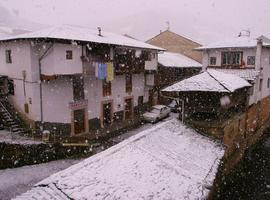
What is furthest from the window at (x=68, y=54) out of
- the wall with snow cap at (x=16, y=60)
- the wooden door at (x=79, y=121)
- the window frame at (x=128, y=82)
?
the window frame at (x=128, y=82)

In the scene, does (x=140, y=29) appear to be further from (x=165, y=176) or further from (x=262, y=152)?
(x=165, y=176)

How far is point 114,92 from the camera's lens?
1096 inches

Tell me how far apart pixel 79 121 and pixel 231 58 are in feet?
57.6

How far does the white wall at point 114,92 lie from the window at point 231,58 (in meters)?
9.91

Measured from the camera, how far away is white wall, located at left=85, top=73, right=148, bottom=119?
24.7 m

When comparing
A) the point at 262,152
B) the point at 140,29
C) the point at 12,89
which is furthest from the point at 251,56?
the point at 140,29

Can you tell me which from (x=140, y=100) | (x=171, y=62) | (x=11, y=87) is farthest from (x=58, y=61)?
(x=171, y=62)

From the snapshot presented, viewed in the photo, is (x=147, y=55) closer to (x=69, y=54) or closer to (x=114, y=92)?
(x=114, y=92)

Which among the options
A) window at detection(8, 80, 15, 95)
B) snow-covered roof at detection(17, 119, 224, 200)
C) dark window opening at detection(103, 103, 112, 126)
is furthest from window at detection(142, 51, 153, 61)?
snow-covered roof at detection(17, 119, 224, 200)

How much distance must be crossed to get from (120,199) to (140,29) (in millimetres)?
150896

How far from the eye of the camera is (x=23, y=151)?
699 inches

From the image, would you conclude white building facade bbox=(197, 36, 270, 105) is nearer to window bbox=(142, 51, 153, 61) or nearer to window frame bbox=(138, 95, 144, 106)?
window bbox=(142, 51, 153, 61)

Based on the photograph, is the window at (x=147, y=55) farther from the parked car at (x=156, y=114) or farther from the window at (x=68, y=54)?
the window at (x=68, y=54)

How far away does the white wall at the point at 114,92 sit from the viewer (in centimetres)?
2472
